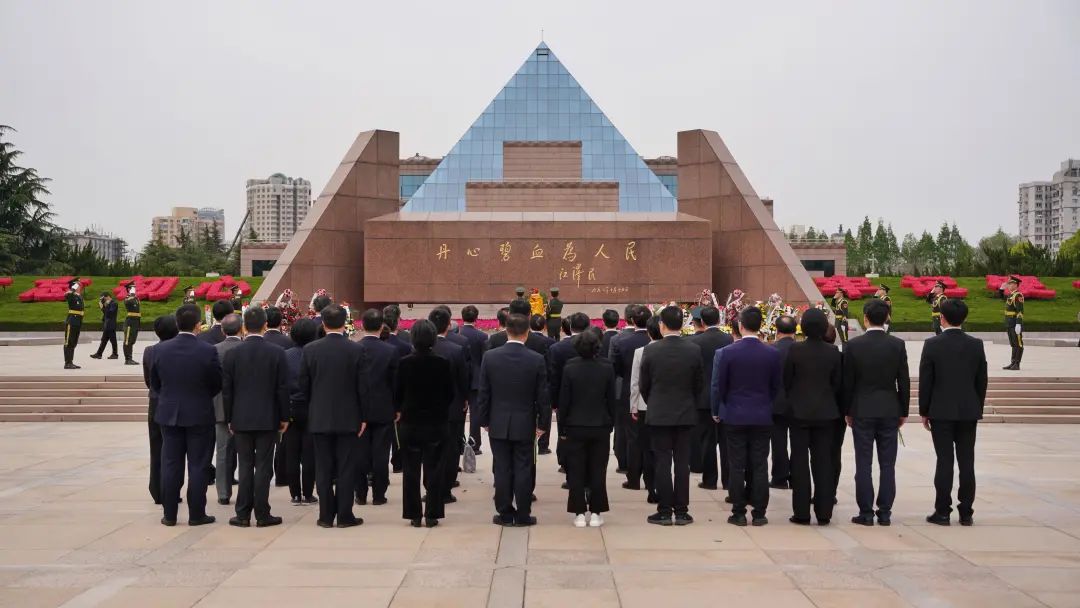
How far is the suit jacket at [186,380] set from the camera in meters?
6.92

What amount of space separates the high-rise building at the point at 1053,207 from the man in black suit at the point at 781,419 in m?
149

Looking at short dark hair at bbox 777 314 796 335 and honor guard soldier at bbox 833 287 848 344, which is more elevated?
short dark hair at bbox 777 314 796 335

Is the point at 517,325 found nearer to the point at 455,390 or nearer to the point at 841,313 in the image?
the point at 455,390

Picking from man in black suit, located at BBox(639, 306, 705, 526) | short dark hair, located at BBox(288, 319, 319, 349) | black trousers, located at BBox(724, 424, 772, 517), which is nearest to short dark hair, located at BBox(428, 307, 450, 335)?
short dark hair, located at BBox(288, 319, 319, 349)

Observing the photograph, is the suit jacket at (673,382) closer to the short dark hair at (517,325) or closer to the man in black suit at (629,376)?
the man in black suit at (629,376)

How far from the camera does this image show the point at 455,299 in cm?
2205

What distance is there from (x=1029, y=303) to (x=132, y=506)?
115 ft

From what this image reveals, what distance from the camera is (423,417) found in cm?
675

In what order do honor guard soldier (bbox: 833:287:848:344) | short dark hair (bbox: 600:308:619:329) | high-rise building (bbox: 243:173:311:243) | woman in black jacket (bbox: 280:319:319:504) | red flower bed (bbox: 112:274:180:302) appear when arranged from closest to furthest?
woman in black jacket (bbox: 280:319:319:504) → short dark hair (bbox: 600:308:619:329) → honor guard soldier (bbox: 833:287:848:344) → red flower bed (bbox: 112:274:180:302) → high-rise building (bbox: 243:173:311:243)

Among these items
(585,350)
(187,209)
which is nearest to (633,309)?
(585,350)

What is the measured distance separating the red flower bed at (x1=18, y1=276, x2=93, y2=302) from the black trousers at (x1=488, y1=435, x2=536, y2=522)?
103 feet

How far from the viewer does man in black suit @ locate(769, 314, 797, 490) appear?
7.00m

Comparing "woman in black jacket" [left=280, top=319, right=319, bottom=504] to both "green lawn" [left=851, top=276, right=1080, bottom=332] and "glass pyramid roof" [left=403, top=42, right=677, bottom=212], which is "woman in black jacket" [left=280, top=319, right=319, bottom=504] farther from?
"green lawn" [left=851, top=276, right=1080, bottom=332]

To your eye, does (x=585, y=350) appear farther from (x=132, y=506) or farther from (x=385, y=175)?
(x=385, y=175)
